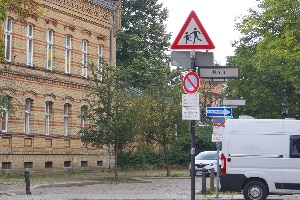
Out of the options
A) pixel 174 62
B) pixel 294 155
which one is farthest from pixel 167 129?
pixel 174 62

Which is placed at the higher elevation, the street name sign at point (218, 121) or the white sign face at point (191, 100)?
the white sign face at point (191, 100)

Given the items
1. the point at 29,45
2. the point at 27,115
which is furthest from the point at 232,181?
the point at 29,45

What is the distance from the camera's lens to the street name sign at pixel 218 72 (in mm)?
13789

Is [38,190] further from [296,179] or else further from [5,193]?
[296,179]

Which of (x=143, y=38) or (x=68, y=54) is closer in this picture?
(x=68, y=54)

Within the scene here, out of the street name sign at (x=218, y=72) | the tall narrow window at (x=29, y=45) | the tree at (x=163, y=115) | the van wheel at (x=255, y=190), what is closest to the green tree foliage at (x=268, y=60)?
the tree at (x=163, y=115)

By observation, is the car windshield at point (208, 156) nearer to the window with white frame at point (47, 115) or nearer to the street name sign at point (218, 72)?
the window with white frame at point (47, 115)

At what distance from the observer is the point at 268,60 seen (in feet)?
121

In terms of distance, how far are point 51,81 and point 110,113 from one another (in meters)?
6.85

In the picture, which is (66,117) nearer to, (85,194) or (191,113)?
(85,194)

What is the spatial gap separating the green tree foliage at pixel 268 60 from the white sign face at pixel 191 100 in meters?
17.2

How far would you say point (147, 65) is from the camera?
5969 centimetres

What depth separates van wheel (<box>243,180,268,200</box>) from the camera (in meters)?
21.2

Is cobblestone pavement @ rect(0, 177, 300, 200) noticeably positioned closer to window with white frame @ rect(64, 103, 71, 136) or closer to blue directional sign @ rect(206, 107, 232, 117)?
blue directional sign @ rect(206, 107, 232, 117)
